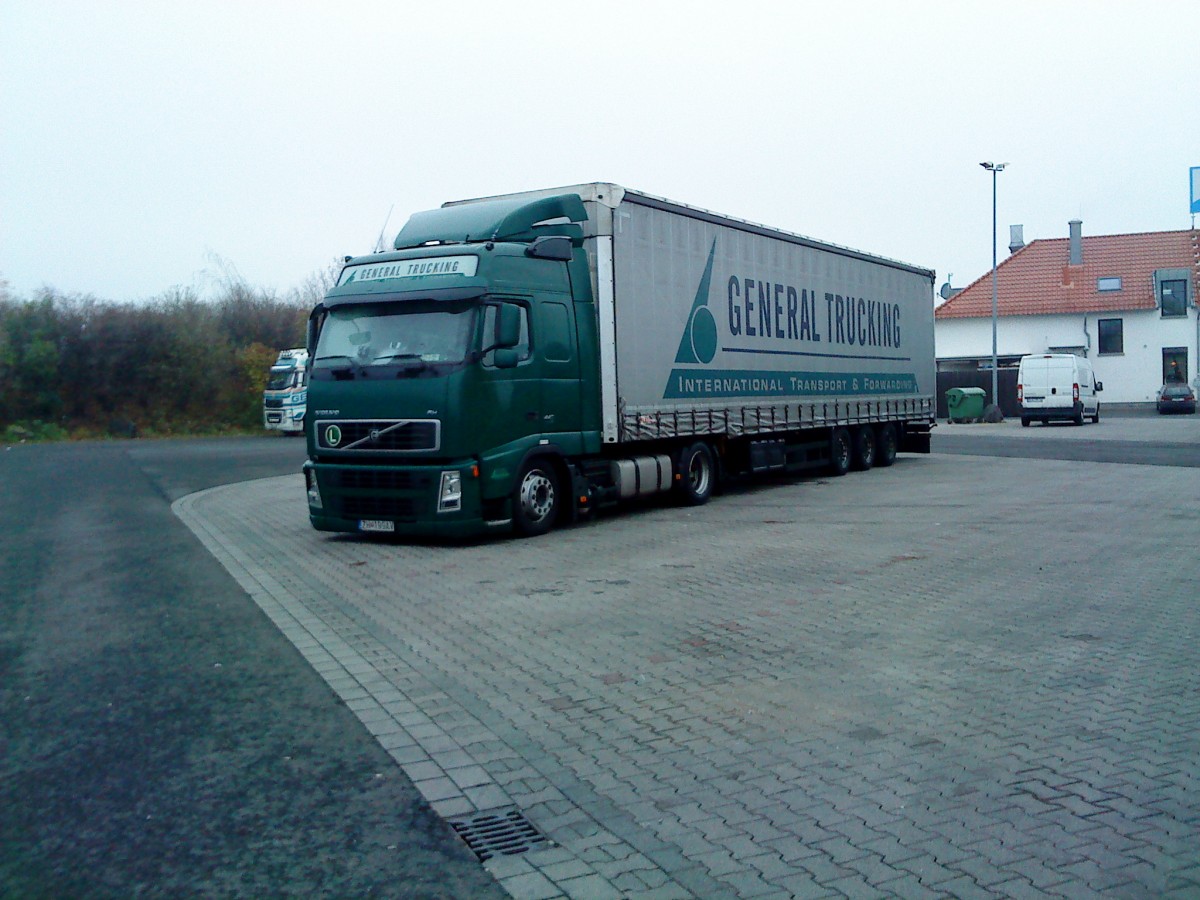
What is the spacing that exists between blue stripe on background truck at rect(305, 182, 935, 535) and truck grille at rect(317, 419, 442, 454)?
21 mm

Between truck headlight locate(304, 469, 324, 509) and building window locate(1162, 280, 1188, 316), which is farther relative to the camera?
building window locate(1162, 280, 1188, 316)

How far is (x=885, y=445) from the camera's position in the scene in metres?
23.5

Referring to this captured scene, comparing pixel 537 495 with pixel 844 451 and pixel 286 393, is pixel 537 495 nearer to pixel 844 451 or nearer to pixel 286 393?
pixel 844 451

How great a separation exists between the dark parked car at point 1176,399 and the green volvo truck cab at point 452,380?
4338 centimetres

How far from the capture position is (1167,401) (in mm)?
49656

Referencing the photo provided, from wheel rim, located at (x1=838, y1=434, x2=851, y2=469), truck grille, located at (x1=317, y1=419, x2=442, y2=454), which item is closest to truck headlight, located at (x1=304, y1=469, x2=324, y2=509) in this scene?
truck grille, located at (x1=317, y1=419, x2=442, y2=454)

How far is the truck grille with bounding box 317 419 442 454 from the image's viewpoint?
12.1 meters

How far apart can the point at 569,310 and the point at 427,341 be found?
6.52 feet

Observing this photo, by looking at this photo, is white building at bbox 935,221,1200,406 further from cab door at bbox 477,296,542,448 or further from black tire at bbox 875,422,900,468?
cab door at bbox 477,296,542,448

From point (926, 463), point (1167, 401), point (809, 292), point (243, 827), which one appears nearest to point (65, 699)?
point (243, 827)

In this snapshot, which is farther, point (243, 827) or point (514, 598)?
point (514, 598)

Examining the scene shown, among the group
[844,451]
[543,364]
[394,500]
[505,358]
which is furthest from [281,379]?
[505,358]

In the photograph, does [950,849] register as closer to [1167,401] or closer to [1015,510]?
[1015,510]

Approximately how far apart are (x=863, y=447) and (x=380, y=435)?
40.8 feet
